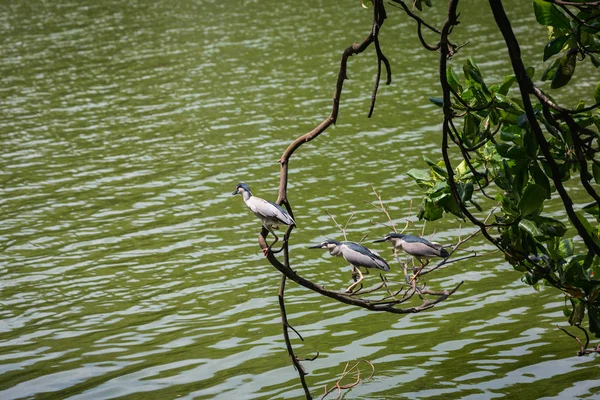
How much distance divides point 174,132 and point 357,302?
1506 cm

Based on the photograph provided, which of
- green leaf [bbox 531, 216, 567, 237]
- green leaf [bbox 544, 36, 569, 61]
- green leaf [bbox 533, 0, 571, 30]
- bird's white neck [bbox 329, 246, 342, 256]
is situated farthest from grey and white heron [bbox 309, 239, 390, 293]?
green leaf [bbox 533, 0, 571, 30]

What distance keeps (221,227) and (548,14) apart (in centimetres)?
1011

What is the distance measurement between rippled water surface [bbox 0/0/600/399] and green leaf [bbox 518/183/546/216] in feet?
13.0

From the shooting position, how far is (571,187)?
1435 cm

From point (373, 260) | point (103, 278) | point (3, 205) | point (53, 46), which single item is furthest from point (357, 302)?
point (53, 46)

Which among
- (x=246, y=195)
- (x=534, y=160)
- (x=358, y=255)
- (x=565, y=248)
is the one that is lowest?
(x=565, y=248)

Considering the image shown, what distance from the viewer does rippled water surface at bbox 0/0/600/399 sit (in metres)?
9.47

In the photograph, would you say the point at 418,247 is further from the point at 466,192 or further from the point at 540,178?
the point at 540,178

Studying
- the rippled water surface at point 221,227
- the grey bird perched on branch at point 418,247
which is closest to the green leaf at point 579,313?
the grey bird perched on branch at point 418,247

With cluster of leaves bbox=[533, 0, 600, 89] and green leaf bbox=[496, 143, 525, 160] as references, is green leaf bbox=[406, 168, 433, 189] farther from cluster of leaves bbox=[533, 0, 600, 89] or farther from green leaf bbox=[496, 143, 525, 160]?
cluster of leaves bbox=[533, 0, 600, 89]

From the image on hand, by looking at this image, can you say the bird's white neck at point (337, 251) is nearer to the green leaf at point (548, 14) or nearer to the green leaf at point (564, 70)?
the green leaf at point (564, 70)

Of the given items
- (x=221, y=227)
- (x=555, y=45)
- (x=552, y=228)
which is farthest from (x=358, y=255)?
(x=221, y=227)

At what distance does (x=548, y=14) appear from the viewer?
15.3ft

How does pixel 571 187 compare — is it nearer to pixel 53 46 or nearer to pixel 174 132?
pixel 174 132
